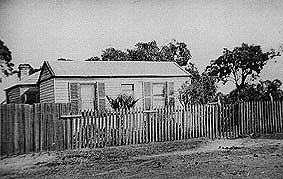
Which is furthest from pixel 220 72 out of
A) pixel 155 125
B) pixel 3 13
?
pixel 3 13

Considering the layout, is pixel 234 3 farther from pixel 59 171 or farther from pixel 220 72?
pixel 59 171

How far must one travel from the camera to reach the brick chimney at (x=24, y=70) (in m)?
6.45

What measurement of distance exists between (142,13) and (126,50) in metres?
0.65

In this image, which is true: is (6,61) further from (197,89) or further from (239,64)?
(239,64)

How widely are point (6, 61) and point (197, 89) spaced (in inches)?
131

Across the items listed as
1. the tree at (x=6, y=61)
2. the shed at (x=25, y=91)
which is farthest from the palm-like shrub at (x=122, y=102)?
the tree at (x=6, y=61)

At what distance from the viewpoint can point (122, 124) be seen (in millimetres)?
8047

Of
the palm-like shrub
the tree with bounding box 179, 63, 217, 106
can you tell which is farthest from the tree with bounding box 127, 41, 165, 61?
the palm-like shrub

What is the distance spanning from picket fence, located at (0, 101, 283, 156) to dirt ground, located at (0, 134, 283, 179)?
0.68 ft

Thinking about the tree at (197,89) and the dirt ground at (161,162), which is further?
the tree at (197,89)

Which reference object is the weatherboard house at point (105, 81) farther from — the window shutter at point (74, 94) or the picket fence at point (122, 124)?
the picket fence at point (122, 124)

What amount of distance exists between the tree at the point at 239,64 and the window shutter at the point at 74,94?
222cm

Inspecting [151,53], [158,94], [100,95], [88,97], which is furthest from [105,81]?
[158,94]

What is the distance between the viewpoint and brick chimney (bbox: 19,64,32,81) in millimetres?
6449
